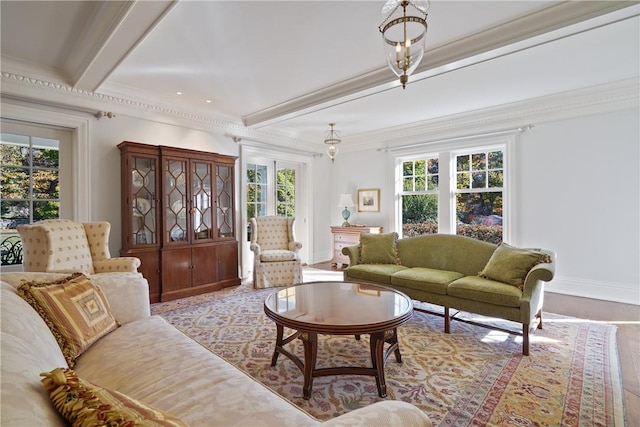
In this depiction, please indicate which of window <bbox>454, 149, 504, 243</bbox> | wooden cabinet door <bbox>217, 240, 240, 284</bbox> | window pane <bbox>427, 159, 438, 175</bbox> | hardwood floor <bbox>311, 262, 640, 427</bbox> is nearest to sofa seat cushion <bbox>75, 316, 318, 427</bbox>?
hardwood floor <bbox>311, 262, 640, 427</bbox>

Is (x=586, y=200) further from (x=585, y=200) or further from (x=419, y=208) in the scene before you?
(x=419, y=208)

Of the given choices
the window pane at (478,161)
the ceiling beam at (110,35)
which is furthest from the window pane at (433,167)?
the ceiling beam at (110,35)

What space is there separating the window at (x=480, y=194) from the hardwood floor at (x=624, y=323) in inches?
49.2

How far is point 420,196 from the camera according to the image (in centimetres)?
575

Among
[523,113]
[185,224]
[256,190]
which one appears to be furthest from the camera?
[256,190]

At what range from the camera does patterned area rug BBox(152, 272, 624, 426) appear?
1.83 m

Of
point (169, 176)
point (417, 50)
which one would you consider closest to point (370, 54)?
point (417, 50)

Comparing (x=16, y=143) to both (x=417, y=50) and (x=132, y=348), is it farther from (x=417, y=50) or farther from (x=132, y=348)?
(x=417, y=50)

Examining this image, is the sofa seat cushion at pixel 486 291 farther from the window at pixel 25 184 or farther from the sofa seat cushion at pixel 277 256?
the window at pixel 25 184

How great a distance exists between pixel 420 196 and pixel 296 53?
3.69m

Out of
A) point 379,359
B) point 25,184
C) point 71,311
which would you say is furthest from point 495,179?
point 25,184

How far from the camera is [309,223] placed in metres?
6.48

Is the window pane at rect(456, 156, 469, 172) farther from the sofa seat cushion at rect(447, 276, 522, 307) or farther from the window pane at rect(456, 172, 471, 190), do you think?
the sofa seat cushion at rect(447, 276, 522, 307)

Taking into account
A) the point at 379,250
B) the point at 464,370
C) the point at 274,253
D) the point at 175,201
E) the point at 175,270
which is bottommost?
the point at 464,370
